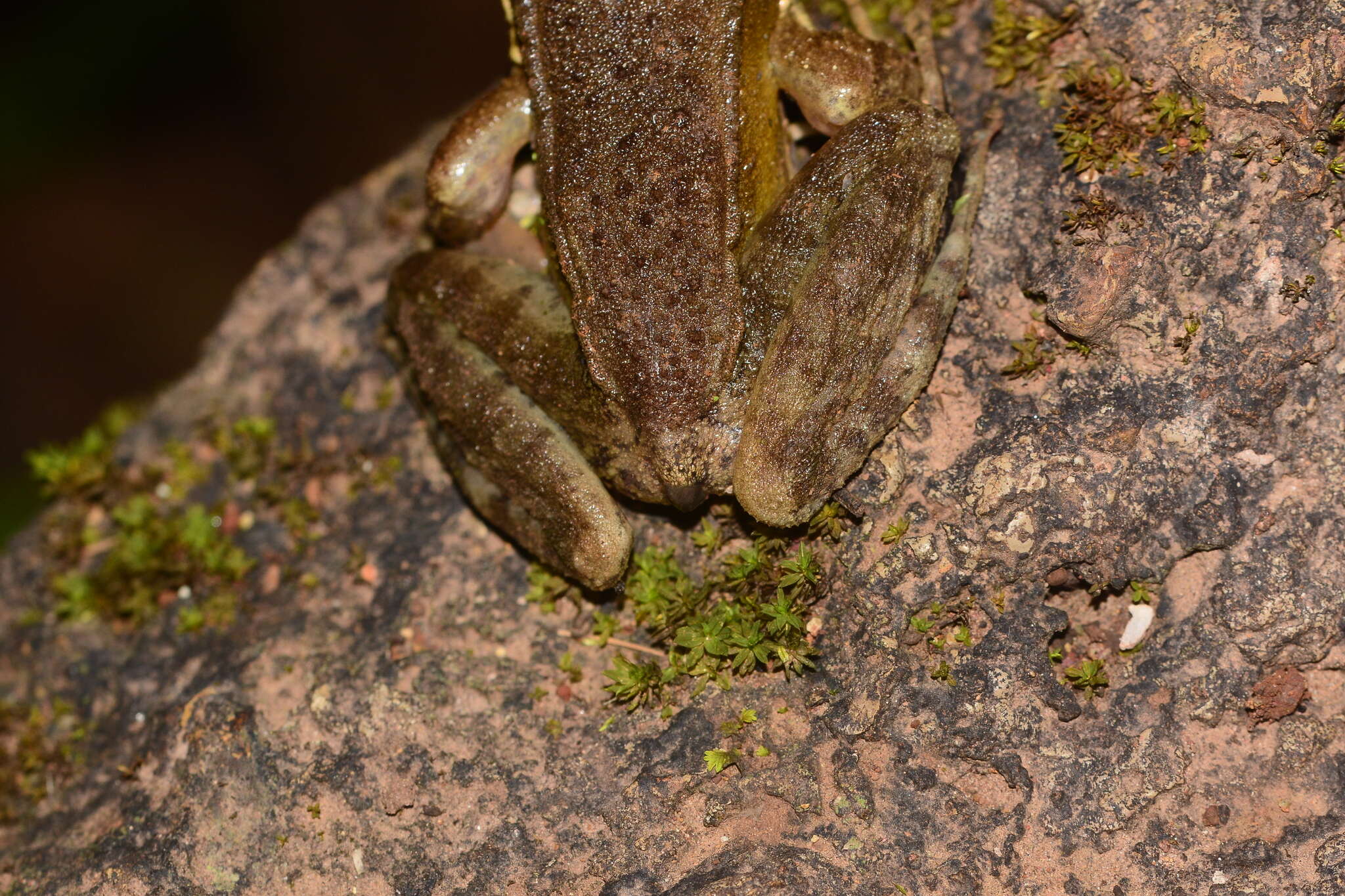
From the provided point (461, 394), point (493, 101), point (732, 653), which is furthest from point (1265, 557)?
point (493, 101)

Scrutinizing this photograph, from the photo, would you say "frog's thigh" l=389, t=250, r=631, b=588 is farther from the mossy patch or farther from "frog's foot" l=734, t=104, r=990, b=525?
"frog's foot" l=734, t=104, r=990, b=525

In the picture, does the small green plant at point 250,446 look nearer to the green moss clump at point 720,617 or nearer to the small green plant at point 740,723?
the green moss clump at point 720,617

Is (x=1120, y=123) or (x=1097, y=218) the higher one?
(x=1120, y=123)

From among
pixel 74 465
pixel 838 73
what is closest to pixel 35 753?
pixel 74 465

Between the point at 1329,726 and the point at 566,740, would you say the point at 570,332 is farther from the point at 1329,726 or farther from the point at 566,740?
the point at 1329,726

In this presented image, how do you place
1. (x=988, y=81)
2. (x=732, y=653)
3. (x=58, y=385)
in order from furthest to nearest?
(x=58, y=385), (x=988, y=81), (x=732, y=653)

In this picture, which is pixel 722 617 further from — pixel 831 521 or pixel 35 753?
pixel 35 753
